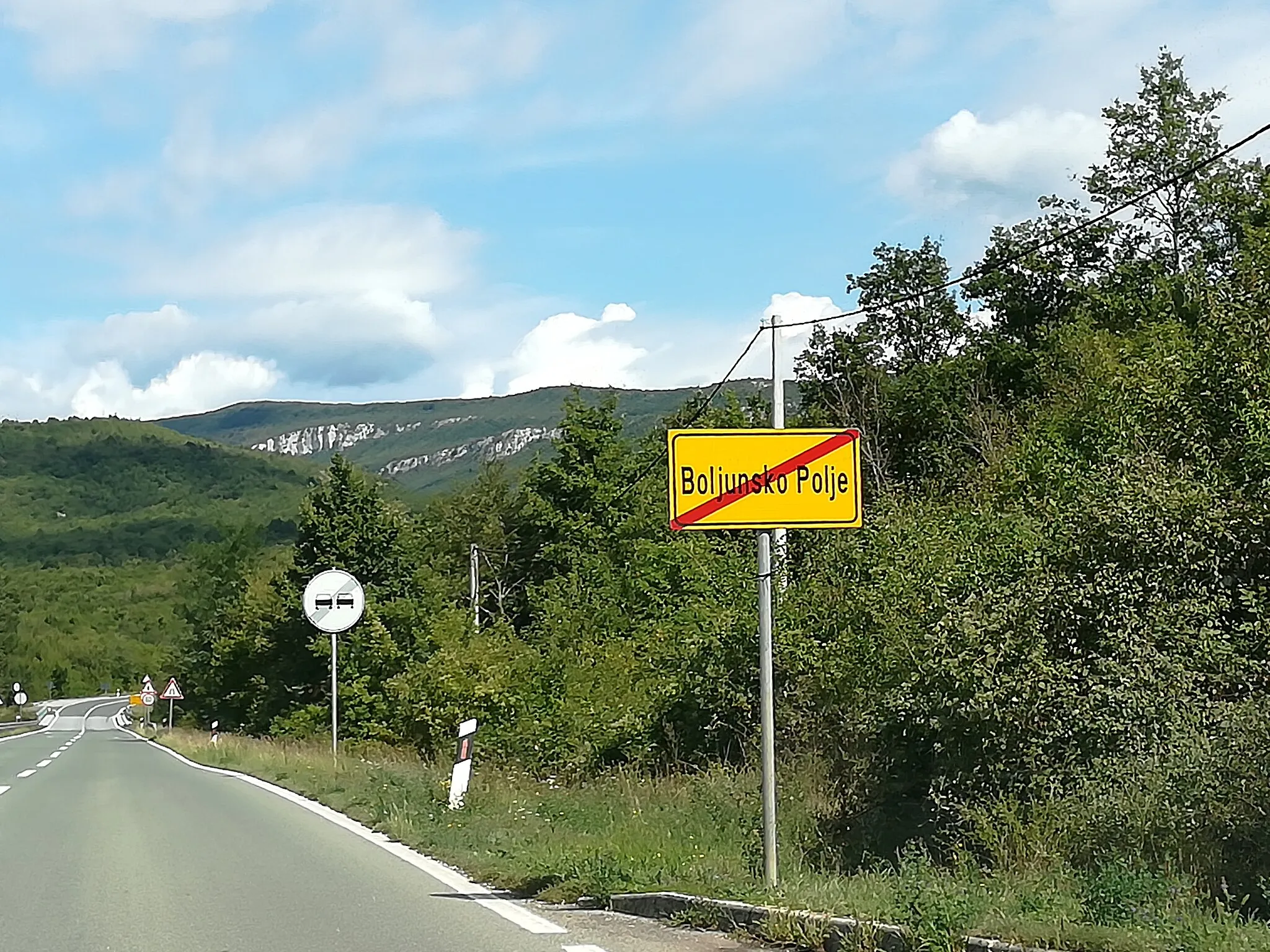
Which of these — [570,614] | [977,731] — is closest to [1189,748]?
[977,731]

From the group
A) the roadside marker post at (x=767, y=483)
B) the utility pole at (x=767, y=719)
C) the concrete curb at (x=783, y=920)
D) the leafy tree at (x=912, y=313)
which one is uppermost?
the leafy tree at (x=912, y=313)

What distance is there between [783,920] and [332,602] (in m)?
16.3

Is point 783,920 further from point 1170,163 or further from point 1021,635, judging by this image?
point 1170,163

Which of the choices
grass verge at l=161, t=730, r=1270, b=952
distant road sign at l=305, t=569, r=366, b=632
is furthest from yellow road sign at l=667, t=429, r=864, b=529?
distant road sign at l=305, t=569, r=366, b=632

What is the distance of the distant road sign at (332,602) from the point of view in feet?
76.3

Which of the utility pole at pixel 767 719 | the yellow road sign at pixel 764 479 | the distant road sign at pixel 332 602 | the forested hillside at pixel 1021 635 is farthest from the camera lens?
the distant road sign at pixel 332 602

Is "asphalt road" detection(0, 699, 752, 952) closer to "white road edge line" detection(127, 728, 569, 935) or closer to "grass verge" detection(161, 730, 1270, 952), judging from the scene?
"white road edge line" detection(127, 728, 569, 935)

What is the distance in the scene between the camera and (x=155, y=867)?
12.7m

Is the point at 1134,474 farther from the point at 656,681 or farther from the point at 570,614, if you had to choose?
the point at 570,614

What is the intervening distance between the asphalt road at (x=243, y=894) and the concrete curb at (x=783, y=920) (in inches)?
8.5

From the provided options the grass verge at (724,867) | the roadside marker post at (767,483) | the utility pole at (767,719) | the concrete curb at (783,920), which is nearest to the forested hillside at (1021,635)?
the grass verge at (724,867)

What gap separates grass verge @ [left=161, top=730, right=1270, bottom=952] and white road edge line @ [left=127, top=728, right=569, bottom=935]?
0.55 feet

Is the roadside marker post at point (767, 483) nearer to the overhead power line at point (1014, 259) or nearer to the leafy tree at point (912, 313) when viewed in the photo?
the overhead power line at point (1014, 259)

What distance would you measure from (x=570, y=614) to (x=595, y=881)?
20224mm
